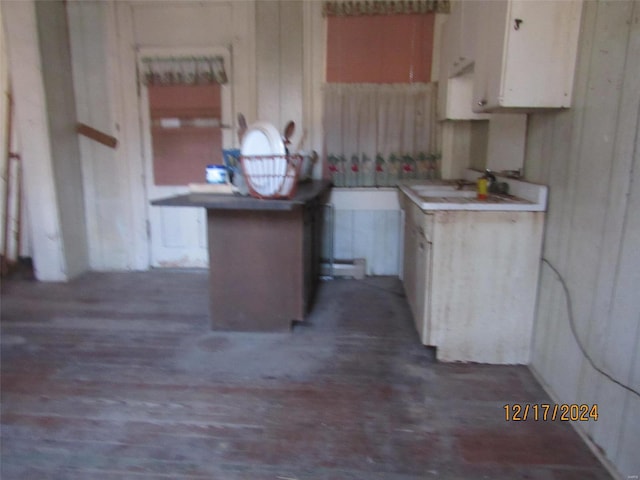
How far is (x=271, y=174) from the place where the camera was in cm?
250

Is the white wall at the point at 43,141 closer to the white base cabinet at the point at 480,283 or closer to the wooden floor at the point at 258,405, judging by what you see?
the wooden floor at the point at 258,405

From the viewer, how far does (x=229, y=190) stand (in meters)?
2.83

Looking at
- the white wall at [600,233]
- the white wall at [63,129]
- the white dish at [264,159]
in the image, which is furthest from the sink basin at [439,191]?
the white wall at [63,129]

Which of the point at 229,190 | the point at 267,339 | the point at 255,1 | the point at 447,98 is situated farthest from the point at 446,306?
the point at 255,1

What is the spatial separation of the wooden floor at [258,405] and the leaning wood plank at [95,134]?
1.74 metres

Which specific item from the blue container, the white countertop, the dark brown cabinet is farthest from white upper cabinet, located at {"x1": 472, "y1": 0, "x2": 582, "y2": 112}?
the blue container

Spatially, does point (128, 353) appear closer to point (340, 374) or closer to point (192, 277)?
point (340, 374)

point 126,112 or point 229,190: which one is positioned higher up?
point 126,112

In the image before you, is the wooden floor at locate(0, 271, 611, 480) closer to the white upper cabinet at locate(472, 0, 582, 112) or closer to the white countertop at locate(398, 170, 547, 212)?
the white countertop at locate(398, 170, 547, 212)

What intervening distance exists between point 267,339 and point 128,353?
0.83 metres

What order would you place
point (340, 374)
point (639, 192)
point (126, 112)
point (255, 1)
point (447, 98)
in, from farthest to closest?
point (126, 112) < point (255, 1) < point (447, 98) < point (340, 374) < point (639, 192)

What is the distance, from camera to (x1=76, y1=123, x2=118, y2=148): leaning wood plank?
4.21 m

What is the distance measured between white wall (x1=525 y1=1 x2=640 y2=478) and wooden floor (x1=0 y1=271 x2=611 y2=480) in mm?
217
